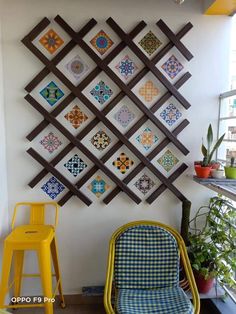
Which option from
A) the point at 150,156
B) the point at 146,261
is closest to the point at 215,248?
the point at 146,261

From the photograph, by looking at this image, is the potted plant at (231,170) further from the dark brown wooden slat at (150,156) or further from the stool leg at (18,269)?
the stool leg at (18,269)

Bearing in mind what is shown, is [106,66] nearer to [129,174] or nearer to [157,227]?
[129,174]

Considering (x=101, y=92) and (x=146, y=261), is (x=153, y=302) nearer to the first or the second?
(x=146, y=261)

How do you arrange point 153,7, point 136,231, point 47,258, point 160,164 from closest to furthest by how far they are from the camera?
point 47,258 → point 136,231 → point 153,7 → point 160,164

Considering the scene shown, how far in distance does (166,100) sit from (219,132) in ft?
1.53

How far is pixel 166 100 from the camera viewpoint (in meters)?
1.81

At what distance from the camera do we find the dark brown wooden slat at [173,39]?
5.71ft

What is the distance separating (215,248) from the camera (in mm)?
1747

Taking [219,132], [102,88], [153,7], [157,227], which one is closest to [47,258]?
[157,227]

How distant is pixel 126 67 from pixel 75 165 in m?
0.76

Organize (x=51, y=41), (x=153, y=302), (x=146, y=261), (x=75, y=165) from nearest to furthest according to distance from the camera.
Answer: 1. (x=153, y=302)
2. (x=146, y=261)
3. (x=51, y=41)
4. (x=75, y=165)

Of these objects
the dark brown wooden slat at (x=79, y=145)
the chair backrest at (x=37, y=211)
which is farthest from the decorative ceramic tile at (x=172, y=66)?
the chair backrest at (x=37, y=211)

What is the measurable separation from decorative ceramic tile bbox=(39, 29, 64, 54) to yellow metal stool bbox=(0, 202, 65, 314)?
1044 millimetres

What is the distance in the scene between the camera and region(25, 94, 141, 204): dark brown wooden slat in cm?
173
